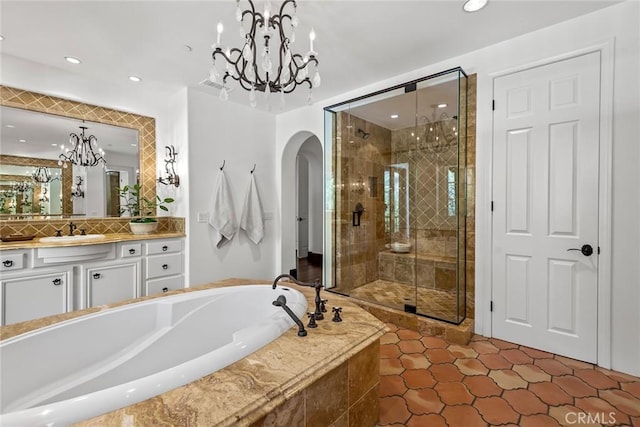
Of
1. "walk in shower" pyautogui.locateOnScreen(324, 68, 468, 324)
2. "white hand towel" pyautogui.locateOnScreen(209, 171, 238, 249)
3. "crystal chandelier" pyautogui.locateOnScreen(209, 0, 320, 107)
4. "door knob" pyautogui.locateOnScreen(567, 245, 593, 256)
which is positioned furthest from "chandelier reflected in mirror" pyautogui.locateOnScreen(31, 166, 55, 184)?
"door knob" pyautogui.locateOnScreen(567, 245, 593, 256)

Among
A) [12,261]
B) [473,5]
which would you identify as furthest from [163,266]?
[473,5]

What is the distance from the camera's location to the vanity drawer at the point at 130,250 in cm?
285

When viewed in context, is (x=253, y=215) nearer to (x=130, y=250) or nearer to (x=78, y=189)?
(x=130, y=250)

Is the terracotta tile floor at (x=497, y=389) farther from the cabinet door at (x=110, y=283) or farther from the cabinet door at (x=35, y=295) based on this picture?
the cabinet door at (x=35, y=295)

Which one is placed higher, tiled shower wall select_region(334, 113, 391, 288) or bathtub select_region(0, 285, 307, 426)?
tiled shower wall select_region(334, 113, 391, 288)

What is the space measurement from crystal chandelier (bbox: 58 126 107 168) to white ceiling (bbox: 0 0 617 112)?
697 millimetres

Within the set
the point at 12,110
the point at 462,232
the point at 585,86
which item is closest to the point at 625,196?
the point at 585,86

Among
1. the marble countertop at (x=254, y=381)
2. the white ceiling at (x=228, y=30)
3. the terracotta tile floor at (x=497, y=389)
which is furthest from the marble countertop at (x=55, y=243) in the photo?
the terracotta tile floor at (x=497, y=389)

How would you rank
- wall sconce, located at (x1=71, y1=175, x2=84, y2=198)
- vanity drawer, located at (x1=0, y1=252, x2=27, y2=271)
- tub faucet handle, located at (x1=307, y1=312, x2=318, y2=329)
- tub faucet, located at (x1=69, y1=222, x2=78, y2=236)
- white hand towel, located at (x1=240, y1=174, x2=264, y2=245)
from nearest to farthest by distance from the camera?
1. tub faucet handle, located at (x1=307, y1=312, x2=318, y2=329)
2. vanity drawer, located at (x1=0, y1=252, x2=27, y2=271)
3. tub faucet, located at (x1=69, y1=222, x2=78, y2=236)
4. wall sconce, located at (x1=71, y1=175, x2=84, y2=198)
5. white hand towel, located at (x1=240, y1=174, x2=264, y2=245)

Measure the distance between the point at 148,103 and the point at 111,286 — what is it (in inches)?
86.9

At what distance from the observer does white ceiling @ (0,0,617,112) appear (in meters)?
1.99

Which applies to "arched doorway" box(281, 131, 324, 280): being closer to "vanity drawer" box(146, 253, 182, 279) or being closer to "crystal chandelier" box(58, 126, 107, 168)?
"vanity drawer" box(146, 253, 182, 279)

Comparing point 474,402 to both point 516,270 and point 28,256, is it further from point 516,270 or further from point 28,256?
point 28,256

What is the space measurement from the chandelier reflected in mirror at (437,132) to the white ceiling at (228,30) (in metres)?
0.57
